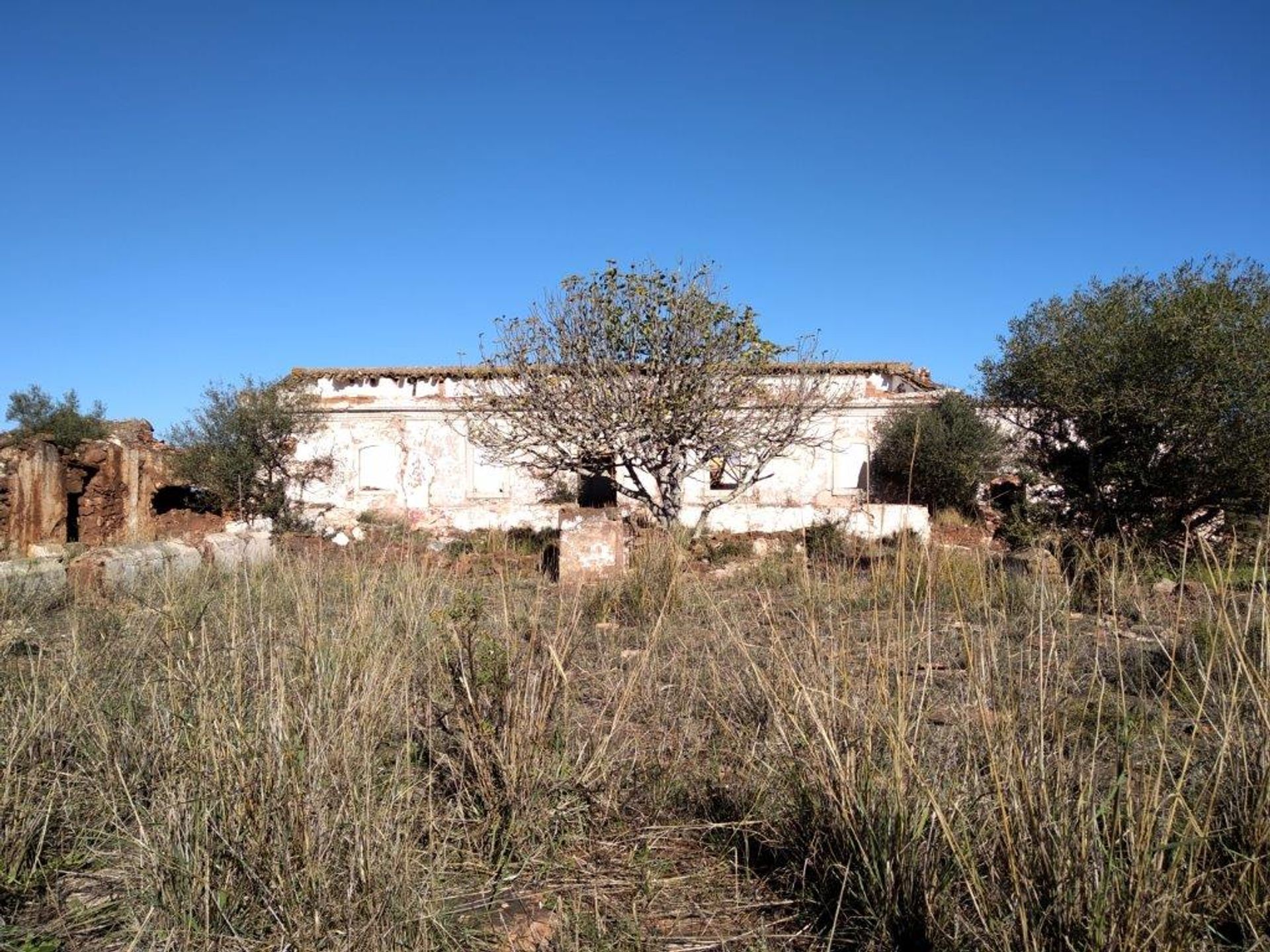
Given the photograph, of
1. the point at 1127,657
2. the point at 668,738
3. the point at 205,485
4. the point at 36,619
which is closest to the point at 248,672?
the point at 668,738

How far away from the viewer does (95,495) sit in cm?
1631

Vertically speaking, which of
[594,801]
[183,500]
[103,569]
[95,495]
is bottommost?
[594,801]

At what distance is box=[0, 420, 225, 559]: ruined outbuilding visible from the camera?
13055mm

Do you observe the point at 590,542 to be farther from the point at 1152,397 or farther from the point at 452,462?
the point at 452,462

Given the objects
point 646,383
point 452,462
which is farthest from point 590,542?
point 452,462

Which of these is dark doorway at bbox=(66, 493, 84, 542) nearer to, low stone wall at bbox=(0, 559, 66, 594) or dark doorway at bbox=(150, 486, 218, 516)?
dark doorway at bbox=(150, 486, 218, 516)

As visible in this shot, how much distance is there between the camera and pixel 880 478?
21.0 m

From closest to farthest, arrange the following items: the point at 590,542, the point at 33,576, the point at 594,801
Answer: the point at 594,801
the point at 33,576
the point at 590,542

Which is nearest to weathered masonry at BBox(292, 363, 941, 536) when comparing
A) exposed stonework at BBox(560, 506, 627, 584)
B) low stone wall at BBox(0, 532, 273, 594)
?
exposed stonework at BBox(560, 506, 627, 584)

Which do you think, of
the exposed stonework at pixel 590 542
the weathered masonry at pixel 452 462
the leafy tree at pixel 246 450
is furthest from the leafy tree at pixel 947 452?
the leafy tree at pixel 246 450

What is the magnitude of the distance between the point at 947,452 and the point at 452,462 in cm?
1231

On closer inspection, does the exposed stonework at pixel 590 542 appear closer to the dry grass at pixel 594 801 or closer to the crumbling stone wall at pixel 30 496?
the dry grass at pixel 594 801

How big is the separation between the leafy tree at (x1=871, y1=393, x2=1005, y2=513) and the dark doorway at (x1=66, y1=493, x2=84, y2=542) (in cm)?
1650

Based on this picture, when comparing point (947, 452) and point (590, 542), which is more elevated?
point (947, 452)
